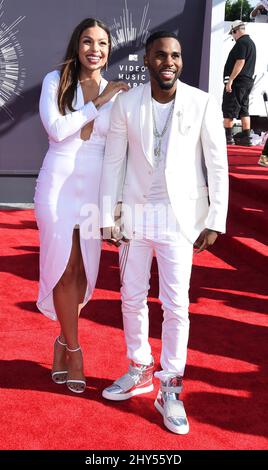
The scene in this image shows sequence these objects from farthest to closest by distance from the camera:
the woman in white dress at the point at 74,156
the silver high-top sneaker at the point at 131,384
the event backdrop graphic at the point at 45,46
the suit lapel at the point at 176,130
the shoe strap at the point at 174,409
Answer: the event backdrop graphic at the point at 45,46, the silver high-top sneaker at the point at 131,384, the woman in white dress at the point at 74,156, the shoe strap at the point at 174,409, the suit lapel at the point at 176,130

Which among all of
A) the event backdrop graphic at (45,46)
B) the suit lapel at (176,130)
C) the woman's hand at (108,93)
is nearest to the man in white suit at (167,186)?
the suit lapel at (176,130)

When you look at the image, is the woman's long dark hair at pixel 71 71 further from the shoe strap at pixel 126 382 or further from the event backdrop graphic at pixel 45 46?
the event backdrop graphic at pixel 45 46

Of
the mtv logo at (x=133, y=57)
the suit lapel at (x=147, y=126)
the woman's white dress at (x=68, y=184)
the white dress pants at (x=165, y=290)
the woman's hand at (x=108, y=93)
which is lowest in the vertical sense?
the white dress pants at (x=165, y=290)

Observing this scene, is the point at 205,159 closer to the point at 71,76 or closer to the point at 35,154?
the point at 71,76

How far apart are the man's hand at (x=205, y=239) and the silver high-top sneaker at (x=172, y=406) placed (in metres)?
0.60

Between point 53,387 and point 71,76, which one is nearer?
point 71,76

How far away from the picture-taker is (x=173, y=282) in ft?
8.54

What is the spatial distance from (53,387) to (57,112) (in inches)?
52.3

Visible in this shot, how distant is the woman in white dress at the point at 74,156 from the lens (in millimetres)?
2744

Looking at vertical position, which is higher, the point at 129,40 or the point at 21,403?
the point at 129,40
